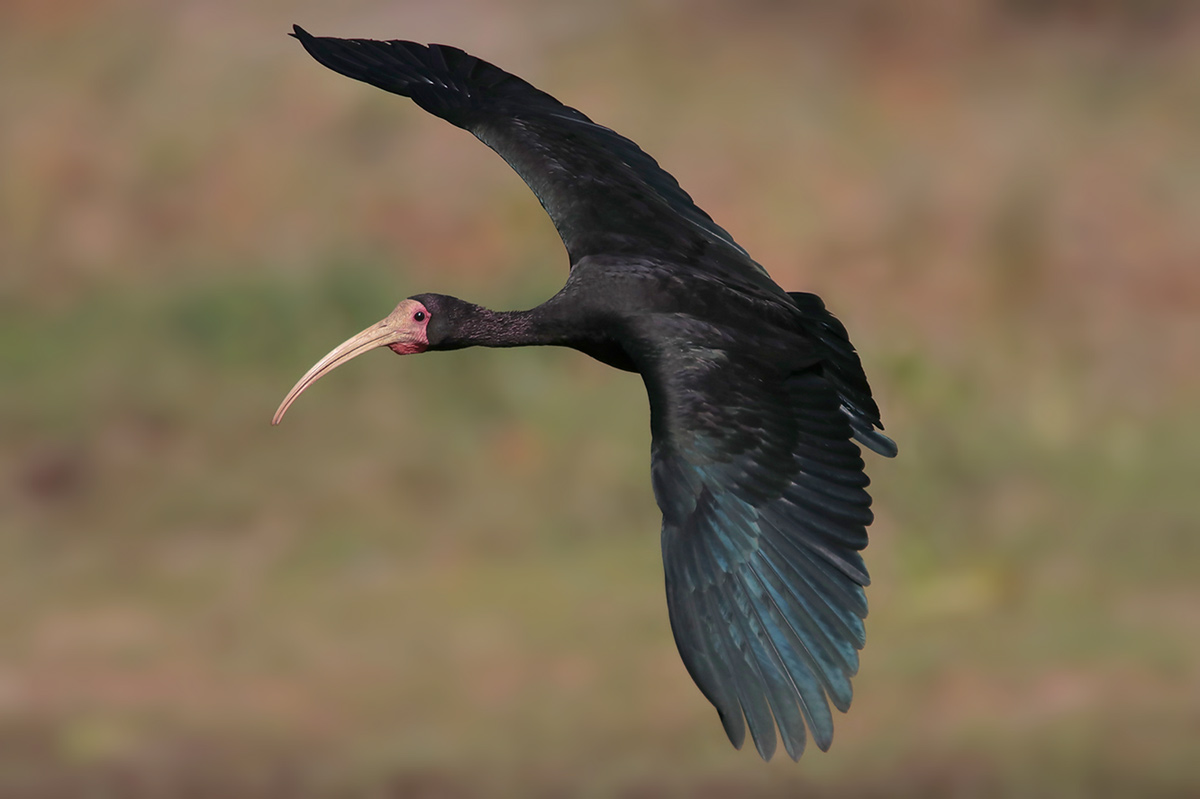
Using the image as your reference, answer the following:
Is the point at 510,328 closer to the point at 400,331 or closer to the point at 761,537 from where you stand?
the point at 400,331

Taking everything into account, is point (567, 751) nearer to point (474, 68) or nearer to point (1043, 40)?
point (1043, 40)

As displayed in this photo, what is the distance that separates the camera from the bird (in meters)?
14.7

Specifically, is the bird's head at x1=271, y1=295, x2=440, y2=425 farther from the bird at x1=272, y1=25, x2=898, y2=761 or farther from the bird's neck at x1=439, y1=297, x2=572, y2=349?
the bird's neck at x1=439, y1=297, x2=572, y2=349

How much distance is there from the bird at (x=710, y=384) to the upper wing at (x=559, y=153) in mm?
18

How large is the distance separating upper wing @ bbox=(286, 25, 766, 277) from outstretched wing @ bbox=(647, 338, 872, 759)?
188cm

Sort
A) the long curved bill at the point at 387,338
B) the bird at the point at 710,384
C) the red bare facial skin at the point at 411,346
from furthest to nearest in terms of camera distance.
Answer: the red bare facial skin at the point at 411,346, the long curved bill at the point at 387,338, the bird at the point at 710,384

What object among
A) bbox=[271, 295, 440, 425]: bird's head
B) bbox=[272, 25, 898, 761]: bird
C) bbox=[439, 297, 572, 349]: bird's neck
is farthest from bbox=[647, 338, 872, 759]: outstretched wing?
bbox=[271, 295, 440, 425]: bird's head

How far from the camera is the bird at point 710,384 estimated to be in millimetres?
14719

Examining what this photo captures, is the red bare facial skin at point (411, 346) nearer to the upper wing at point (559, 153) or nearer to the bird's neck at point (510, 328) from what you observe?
the bird's neck at point (510, 328)

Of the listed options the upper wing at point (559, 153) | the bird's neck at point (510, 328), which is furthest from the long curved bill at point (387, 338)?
the upper wing at point (559, 153)

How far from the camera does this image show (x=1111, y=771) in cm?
4038

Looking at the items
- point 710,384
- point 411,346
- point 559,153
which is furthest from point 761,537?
point 559,153

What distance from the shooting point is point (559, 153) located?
18359 millimetres

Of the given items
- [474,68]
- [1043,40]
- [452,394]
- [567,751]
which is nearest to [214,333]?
[452,394]
